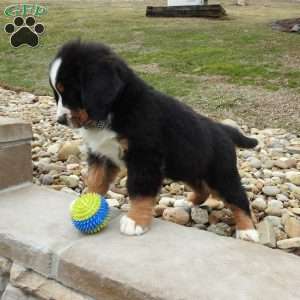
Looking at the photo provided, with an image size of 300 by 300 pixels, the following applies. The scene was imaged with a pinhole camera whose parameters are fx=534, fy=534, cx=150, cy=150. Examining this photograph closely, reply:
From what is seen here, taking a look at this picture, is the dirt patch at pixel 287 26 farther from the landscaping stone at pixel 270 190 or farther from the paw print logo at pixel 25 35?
the landscaping stone at pixel 270 190

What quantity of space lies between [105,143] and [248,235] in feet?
3.07

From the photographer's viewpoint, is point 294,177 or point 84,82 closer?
point 84,82

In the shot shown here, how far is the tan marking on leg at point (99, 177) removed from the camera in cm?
292

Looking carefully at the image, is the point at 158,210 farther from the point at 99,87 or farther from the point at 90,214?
the point at 99,87

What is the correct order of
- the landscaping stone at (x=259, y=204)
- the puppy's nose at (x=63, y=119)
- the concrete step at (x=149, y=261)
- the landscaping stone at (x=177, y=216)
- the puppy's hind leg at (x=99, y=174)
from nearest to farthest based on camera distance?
the concrete step at (x=149, y=261) < the puppy's nose at (x=63, y=119) < the puppy's hind leg at (x=99, y=174) < the landscaping stone at (x=177, y=216) < the landscaping stone at (x=259, y=204)

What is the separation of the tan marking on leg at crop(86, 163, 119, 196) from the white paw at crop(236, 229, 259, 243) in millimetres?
761

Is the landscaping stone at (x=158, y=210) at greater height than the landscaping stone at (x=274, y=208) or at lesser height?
lesser

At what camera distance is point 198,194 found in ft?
10.9

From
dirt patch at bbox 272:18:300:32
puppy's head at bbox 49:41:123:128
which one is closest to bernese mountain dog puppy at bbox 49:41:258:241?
puppy's head at bbox 49:41:123:128

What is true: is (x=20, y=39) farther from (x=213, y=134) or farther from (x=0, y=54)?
(x=213, y=134)

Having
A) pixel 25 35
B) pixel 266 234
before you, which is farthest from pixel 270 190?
pixel 25 35

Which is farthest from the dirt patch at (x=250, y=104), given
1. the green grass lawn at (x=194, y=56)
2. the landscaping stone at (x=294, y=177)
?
the landscaping stone at (x=294, y=177)

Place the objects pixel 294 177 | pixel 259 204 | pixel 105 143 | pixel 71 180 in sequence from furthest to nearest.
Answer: pixel 294 177, pixel 71 180, pixel 259 204, pixel 105 143

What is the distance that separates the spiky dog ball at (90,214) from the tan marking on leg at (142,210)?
14 centimetres
